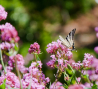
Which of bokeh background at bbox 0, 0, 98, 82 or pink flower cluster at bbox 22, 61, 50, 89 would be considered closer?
pink flower cluster at bbox 22, 61, 50, 89

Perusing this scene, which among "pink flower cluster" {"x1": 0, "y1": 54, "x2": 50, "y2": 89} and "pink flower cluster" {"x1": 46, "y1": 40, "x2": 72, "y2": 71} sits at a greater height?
"pink flower cluster" {"x1": 46, "y1": 40, "x2": 72, "y2": 71}

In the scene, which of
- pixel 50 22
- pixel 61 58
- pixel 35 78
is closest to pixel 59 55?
pixel 61 58

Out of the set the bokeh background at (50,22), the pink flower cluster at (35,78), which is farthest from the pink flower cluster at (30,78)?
the bokeh background at (50,22)

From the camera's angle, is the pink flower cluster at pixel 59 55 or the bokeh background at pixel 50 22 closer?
the pink flower cluster at pixel 59 55

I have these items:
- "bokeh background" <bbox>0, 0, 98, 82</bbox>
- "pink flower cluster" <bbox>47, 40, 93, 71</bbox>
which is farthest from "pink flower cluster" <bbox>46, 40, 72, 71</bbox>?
"bokeh background" <bbox>0, 0, 98, 82</bbox>

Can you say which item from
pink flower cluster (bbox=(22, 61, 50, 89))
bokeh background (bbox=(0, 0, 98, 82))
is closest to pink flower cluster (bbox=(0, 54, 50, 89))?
pink flower cluster (bbox=(22, 61, 50, 89))

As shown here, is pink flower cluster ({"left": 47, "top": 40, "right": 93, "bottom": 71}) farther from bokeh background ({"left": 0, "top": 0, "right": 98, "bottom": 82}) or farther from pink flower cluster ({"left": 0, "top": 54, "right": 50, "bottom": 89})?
bokeh background ({"left": 0, "top": 0, "right": 98, "bottom": 82})

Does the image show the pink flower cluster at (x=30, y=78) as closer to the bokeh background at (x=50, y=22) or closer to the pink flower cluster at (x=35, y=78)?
the pink flower cluster at (x=35, y=78)

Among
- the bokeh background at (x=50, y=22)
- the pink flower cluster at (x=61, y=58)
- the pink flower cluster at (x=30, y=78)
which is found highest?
the bokeh background at (x=50, y=22)

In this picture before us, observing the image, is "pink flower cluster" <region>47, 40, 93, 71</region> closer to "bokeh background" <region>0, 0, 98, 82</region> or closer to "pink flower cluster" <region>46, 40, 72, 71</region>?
"pink flower cluster" <region>46, 40, 72, 71</region>

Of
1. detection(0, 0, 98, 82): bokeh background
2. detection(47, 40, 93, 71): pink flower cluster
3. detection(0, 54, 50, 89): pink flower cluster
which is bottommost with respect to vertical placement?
detection(0, 54, 50, 89): pink flower cluster
